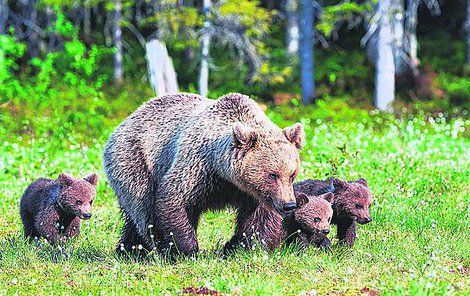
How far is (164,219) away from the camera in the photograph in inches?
295

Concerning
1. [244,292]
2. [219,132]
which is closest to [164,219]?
[219,132]

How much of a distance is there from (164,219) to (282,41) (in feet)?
81.7

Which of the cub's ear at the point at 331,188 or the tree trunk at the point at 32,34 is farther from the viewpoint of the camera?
the tree trunk at the point at 32,34

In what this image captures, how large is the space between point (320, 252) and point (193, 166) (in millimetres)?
1515

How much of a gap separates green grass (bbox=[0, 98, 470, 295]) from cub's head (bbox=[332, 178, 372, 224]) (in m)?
0.35

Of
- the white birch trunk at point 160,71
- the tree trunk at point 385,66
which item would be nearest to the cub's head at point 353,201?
the white birch trunk at point 160,71

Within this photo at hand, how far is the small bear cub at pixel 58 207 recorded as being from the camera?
336 inches

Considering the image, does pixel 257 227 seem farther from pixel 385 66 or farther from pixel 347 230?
pixel 385 66

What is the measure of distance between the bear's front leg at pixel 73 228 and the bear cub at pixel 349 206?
265cm

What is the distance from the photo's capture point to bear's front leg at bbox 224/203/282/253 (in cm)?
746

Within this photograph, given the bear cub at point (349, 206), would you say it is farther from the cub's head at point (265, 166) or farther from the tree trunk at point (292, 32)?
the tree trunk at point (292, 32)

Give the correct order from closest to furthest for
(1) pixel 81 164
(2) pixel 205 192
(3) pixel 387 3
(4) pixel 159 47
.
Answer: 1. (2) pixel 205 192
2. (1) pixel 81 164
3. (4) pixel 159 47
4. (3) pixel 387 3

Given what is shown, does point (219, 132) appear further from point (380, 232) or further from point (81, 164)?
point (81, 164)

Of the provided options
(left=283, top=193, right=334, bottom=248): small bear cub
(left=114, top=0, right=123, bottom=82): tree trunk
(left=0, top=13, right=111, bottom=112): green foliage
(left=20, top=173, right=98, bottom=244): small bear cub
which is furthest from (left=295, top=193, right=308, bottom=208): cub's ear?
(left=114, top=0, right=123, bottom=82): tree trunk
